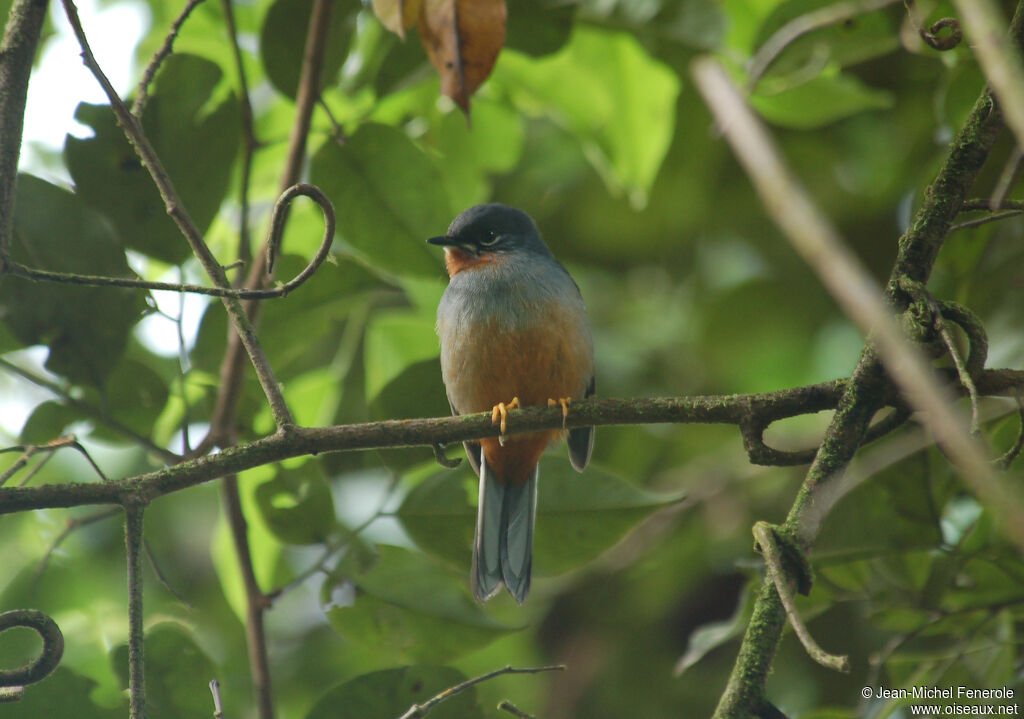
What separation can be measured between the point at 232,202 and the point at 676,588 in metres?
2.95

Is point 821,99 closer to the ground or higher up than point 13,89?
higher up

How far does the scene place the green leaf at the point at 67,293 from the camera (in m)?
2.49

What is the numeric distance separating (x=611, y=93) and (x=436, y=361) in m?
1.47

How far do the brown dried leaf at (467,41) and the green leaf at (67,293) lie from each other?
99 cm

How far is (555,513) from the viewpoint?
104 inches

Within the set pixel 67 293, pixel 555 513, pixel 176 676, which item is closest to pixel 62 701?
pixel 176 676

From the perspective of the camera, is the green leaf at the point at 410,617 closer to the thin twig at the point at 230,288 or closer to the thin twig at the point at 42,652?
the thin twig at the point at 42,652

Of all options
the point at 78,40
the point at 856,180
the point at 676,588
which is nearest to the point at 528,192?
the point at 856,180

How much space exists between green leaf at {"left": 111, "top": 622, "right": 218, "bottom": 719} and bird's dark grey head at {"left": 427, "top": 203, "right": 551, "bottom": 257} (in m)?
1.94

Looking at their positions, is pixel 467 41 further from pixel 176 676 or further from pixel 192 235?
pixel 176 676

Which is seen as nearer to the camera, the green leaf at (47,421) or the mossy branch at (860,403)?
the mossy branch at (860,403)

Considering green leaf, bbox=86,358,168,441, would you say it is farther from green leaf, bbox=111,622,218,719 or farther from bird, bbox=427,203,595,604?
bird, bbox=427,203,595,604

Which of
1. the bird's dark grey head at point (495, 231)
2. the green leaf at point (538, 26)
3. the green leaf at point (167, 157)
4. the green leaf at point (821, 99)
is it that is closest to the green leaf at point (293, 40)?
the green leaf at point (167, 157)

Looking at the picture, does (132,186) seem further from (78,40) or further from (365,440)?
(365,440)
